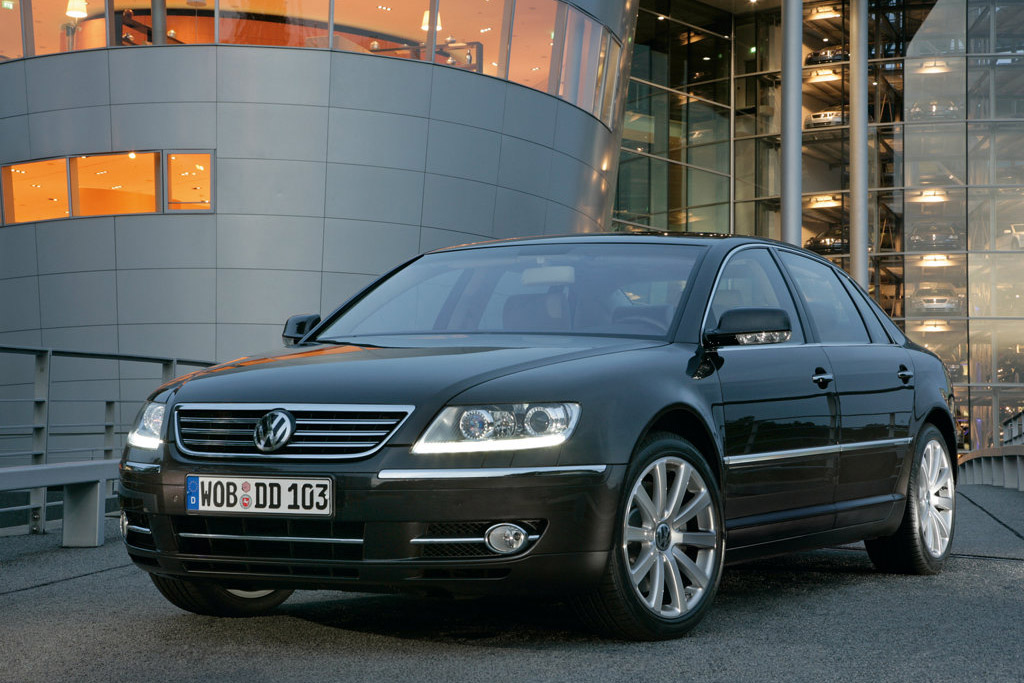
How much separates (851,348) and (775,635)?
1922 millimetres

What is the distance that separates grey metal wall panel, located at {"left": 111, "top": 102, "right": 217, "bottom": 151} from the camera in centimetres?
2112

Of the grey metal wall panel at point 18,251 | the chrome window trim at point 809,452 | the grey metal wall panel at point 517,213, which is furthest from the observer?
the grey metal wall panel at point 517,213

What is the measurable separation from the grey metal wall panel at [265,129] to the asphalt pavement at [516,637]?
1504 centimetres

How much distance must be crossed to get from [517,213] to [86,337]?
7309 millimetres

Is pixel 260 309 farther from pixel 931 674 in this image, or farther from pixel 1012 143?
pixel 1012 143

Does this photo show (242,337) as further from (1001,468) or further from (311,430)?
(311,430)

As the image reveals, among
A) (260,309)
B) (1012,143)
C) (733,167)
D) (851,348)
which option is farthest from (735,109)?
(851,348)

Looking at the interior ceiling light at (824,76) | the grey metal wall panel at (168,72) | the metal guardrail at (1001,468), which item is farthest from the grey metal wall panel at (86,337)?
the interior ceiling light at (824,76)

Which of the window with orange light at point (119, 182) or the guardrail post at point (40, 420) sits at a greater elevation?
the window with orange light at point (119, 182)

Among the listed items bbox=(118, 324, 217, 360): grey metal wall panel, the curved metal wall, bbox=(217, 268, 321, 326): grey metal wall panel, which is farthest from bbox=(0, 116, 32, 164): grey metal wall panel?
bbox=(217, 268, 321, 326): grey metal wall panel

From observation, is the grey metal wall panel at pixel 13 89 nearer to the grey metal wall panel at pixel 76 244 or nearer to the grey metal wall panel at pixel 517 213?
the grey metal wall panel at pixel 76 244

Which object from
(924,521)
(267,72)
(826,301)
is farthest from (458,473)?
(267,72)

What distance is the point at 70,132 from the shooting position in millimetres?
21406

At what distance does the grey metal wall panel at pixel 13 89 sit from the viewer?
2161 centimetres
